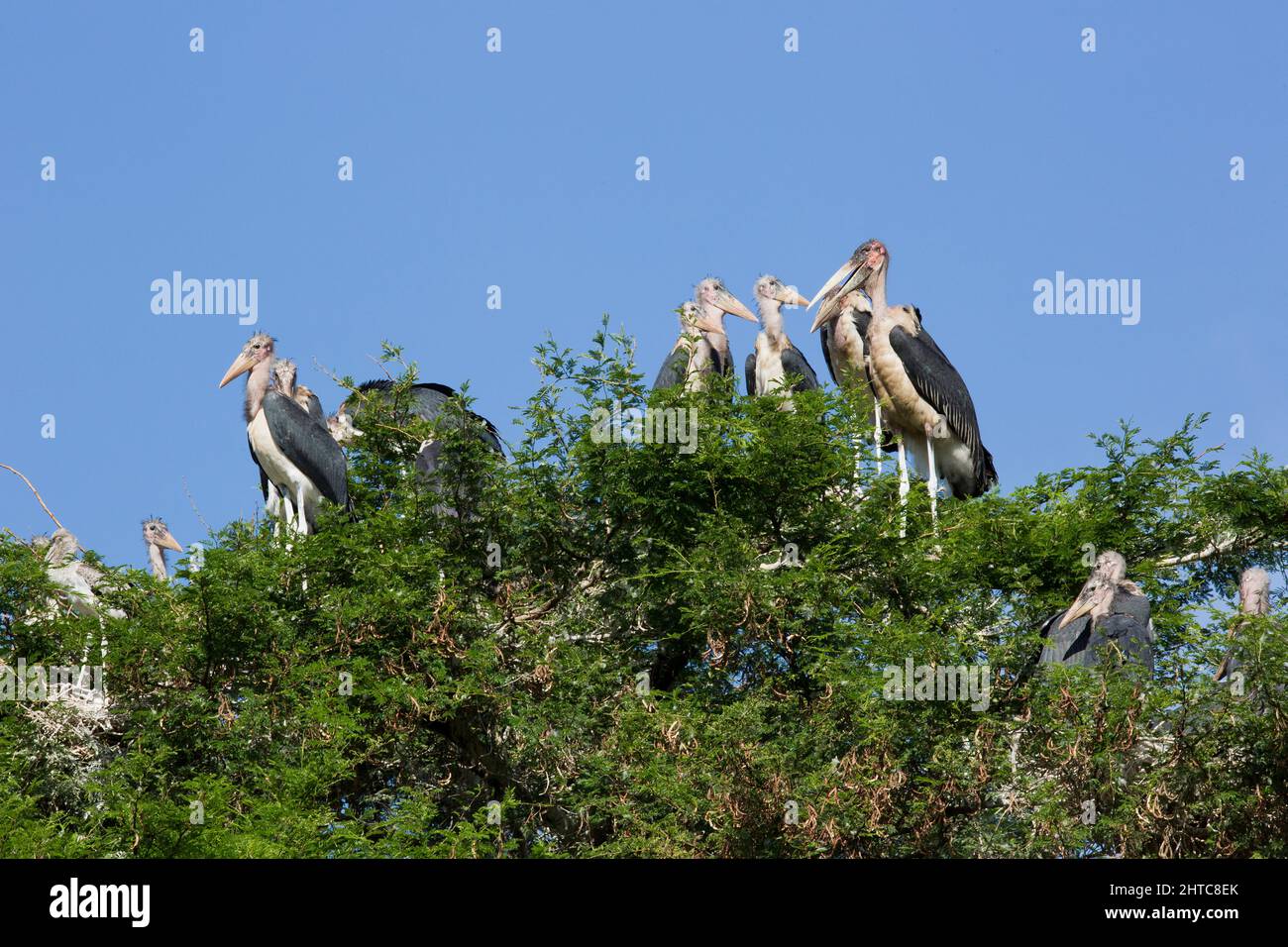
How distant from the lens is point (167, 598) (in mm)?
11297

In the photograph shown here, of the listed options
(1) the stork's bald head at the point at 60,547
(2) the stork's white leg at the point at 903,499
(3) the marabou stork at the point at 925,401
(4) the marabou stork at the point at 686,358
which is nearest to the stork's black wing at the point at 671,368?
(4) the marabou stork at the point at 686,358

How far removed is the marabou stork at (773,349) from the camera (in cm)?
1580

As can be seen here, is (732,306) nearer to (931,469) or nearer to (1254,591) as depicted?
(931,469)

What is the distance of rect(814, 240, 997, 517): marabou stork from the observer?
15000 millimetres

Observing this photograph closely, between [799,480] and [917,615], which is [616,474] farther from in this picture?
[917,615]

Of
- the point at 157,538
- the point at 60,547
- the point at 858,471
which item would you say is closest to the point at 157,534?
the point at 157,538

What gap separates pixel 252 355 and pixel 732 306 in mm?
4252

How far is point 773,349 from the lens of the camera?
1609 centimetres

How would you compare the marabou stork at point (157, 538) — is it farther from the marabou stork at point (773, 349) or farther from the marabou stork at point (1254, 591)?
the marabou stork at point (1254, 591)

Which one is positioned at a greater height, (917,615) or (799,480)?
(799,480)

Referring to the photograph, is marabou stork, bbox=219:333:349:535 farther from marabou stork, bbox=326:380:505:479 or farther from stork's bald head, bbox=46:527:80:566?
stork's bald head, bbox=46:527:80:566

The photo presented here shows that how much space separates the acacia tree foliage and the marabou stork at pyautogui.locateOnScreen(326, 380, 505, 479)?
231 millimetres
